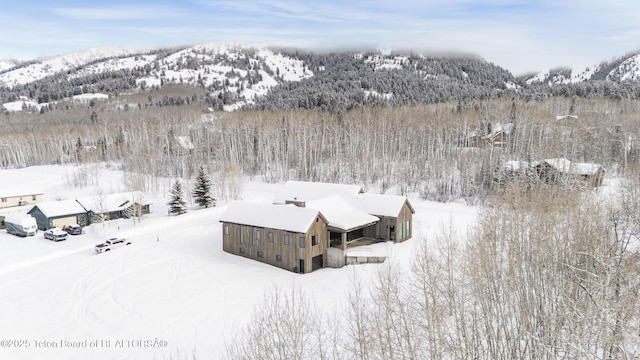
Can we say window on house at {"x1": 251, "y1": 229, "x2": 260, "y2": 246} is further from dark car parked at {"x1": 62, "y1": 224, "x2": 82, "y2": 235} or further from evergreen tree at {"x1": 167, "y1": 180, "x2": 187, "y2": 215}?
dark car parked at {"x1": 62, "y1": 224, "x2": 82, "y2": 235}

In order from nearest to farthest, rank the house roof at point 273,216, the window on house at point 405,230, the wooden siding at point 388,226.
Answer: the house roof at point 273,216 < the wooden siding at point 388,226 < the window on house at point 405,230

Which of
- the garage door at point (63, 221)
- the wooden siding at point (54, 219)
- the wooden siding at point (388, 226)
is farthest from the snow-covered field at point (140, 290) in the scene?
the garage door at point (63, 221)

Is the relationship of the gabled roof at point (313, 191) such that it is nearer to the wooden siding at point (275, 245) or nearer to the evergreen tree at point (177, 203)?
the wooden siding at point (275, 245)

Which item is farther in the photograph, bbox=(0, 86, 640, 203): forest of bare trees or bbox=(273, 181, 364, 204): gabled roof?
bbox=(0, 86, 640, 203): forest of bare trees

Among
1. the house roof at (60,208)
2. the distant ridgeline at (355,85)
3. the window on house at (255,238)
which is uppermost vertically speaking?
the distant ridgeline at (355,85)

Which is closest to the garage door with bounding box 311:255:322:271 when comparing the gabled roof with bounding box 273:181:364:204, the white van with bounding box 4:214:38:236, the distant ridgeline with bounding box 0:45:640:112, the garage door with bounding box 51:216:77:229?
the gabled roof with bounding box 273:181:364:204

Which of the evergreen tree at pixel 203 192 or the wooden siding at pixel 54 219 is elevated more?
the evergreen tree at pixel 203 192

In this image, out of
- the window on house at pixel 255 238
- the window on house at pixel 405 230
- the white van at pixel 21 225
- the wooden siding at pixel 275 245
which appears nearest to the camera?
the wooden siding at pixel 275 245
